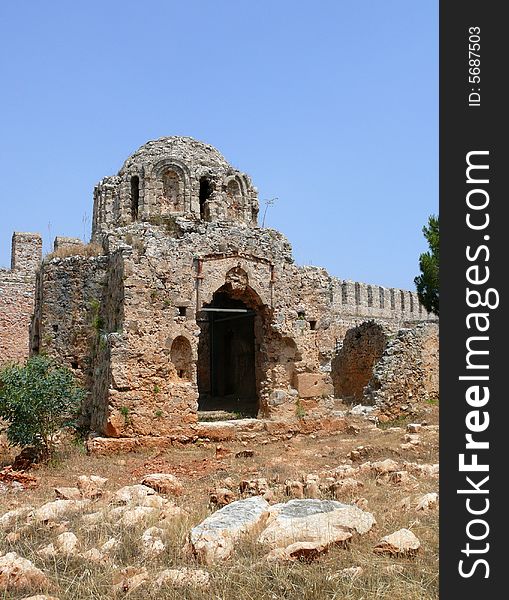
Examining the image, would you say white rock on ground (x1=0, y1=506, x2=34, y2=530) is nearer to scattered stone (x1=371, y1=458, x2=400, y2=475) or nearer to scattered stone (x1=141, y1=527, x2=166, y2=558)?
scattered stone (x1=141, y1=527, x2=166, y2=558)

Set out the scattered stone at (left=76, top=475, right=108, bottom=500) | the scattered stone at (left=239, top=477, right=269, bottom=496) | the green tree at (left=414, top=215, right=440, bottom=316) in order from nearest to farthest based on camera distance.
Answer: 1. the scattered stone at (left=239, top=477, right=269, bottom=496)
2. the scattered stone at (left=76, top=475, right=108, bottom=500)
3. the green tree at (left=414, top=215, right=440, bottom=316)

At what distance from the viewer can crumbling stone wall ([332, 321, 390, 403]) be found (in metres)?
17.4

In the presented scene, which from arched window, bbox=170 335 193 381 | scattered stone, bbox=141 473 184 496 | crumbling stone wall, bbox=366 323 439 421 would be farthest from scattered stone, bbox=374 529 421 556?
crumbling stone wall, bbox=366 323 439 421

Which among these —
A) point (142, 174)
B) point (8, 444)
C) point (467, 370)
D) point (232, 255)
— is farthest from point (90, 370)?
point (467, 370)

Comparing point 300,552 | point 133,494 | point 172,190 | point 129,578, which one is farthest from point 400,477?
point 172,190

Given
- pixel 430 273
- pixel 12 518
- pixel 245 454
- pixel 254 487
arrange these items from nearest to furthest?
1. pixel 12 518
2. pixel 254 487
3. pixel 245 454
4. pixel 430 273

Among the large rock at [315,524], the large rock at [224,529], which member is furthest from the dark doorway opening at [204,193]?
the large rock at [315,524]

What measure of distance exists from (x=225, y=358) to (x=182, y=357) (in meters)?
6.58

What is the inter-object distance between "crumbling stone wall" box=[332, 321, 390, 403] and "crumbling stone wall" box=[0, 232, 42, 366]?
11.4 metres

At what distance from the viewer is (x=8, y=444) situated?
1231 cm

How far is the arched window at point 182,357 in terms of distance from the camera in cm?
1245

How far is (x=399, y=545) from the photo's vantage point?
15.3 feet

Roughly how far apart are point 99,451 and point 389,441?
5.07m

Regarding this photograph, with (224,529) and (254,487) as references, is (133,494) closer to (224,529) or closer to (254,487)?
(254,487)
